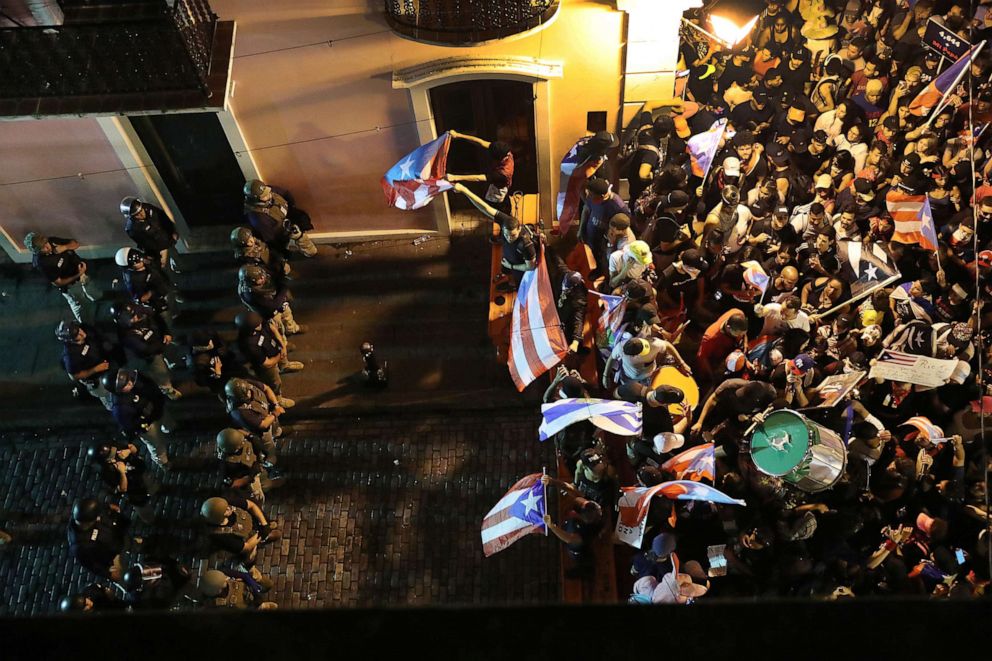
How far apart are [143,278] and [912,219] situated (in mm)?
10470

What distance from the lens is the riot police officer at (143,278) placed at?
11227 millimetres

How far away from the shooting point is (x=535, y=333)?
920cm

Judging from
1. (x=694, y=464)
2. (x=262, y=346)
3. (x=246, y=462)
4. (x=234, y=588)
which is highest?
(x=694, y=464)

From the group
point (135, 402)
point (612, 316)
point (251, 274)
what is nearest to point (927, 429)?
point (612, 316)

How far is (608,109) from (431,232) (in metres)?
3.60

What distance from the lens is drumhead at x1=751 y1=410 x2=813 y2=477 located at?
809 cm

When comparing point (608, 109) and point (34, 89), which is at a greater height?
point (34, 89)

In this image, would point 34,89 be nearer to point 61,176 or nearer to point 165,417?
point 61,176

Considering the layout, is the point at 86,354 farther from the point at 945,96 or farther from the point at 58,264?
the point at 945,96

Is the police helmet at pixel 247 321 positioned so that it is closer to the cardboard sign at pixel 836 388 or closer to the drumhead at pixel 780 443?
the drumhead at pixel 780 443

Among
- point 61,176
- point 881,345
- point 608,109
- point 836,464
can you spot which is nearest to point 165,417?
point 61,176

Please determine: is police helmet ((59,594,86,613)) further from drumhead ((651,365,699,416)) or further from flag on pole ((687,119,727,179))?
flag on pole ((687,119,727,179))

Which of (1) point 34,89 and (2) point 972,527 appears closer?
(2) point 972,527

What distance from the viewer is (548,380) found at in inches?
453
